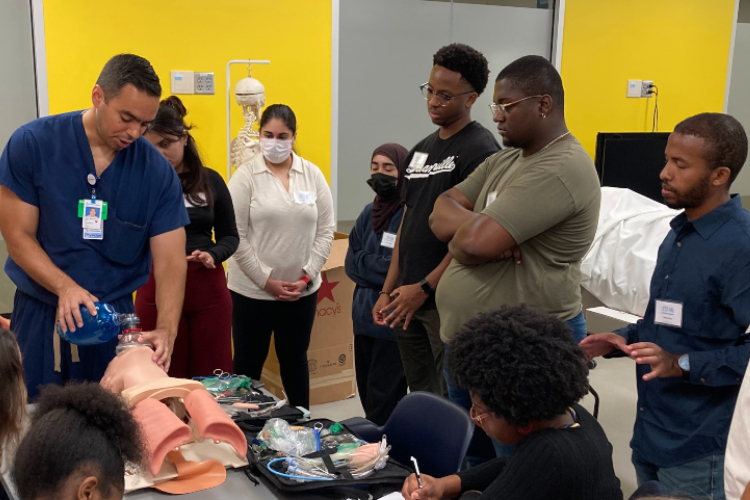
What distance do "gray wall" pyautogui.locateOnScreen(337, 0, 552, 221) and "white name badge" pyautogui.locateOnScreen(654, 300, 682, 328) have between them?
3464 mm

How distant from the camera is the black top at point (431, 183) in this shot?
2.34m

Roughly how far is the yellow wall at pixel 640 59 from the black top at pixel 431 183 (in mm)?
3932

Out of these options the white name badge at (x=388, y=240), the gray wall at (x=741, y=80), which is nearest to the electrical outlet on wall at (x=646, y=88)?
the gray wall at (x=741, y=80)

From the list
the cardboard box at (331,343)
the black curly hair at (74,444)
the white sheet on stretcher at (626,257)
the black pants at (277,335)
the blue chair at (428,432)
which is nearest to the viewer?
the black curly hair at (74,444)

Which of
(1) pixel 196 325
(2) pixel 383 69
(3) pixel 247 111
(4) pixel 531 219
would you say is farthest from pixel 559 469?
(2) pixel 383 69

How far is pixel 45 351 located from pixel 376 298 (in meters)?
1.37

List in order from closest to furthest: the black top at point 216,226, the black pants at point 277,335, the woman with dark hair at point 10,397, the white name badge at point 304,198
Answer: the woman with dark hair at point 10,397 → the black top at point 216,226 → the black pants at point 277,335 → the white name badge at point 304,198

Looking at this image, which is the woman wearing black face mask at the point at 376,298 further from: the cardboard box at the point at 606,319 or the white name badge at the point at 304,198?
the cardboard box at the point at 606,319

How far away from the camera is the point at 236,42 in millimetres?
4426

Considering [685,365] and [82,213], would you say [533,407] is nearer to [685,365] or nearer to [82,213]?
[685,365]

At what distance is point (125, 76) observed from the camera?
194 centimetres

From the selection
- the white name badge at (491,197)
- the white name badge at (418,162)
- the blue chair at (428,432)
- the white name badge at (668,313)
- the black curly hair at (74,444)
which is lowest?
the blue chair at (428,432)

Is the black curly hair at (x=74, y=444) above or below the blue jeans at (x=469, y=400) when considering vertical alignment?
above

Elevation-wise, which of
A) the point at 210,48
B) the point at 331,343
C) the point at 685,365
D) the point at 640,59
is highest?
the point at 640,59
